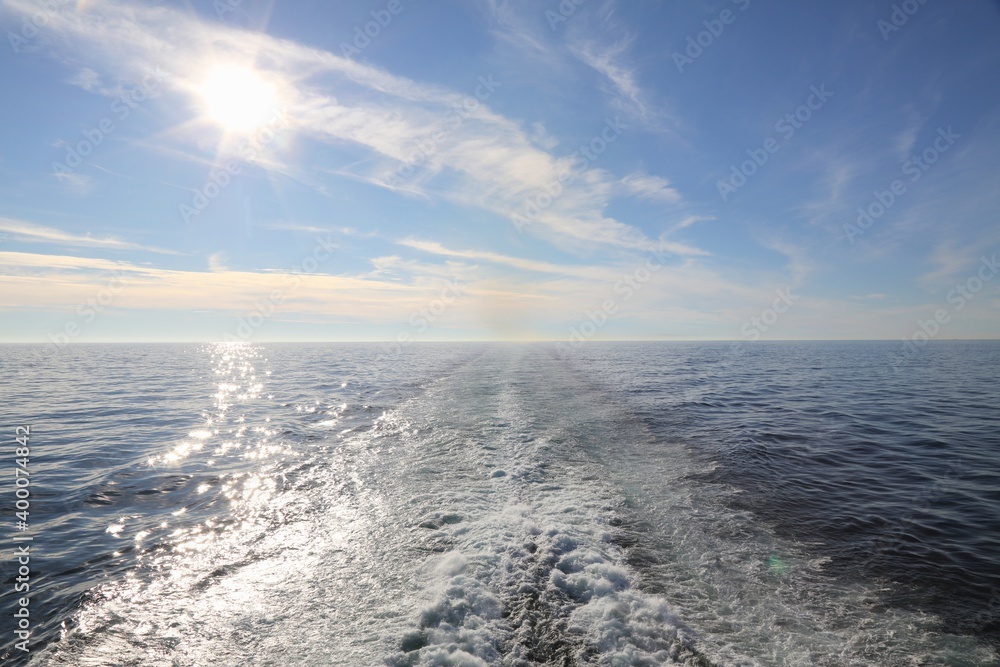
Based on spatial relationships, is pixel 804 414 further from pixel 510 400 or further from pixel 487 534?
pixel 487 534

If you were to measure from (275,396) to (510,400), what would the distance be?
18605 millimetres

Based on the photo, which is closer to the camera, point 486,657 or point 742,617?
point 486,657

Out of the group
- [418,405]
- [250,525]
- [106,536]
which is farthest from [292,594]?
[418,405]

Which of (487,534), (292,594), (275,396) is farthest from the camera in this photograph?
(275,396)

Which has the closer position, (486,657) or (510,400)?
(486,657)

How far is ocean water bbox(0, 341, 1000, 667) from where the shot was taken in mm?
5809

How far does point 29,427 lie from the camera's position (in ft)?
→ 63.6

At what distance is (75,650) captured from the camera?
573 cm

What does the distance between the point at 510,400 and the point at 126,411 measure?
22.8 metres

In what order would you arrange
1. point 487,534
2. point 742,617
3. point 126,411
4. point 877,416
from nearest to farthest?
1. point 742,617
2. point 487,534
3. point 877,416
4. point 126,411

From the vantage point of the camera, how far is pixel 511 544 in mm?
8484

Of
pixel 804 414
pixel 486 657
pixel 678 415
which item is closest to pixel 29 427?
pixel 486 657

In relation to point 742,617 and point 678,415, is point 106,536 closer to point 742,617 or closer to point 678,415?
point 742,617

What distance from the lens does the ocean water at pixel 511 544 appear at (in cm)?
581
